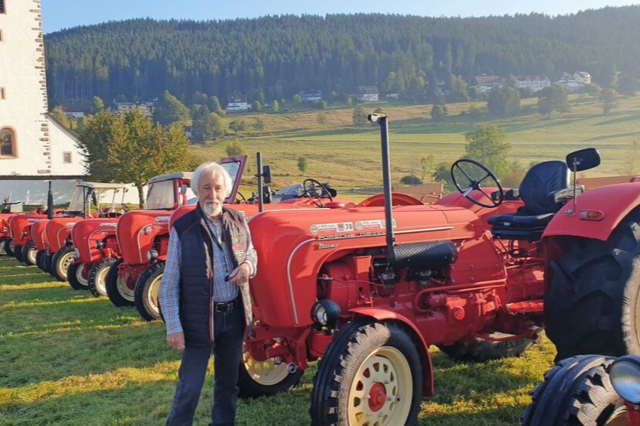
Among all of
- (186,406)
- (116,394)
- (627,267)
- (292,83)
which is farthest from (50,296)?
(292,83)

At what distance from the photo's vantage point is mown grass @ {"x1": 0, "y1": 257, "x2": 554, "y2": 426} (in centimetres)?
370

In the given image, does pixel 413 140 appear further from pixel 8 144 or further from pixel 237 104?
pixel 237 104

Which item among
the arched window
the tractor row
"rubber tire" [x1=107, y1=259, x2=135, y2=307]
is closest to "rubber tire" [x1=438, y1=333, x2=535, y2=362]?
the tractor row

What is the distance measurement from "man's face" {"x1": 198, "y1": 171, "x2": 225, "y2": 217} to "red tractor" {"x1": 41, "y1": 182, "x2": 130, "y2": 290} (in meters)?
7.26

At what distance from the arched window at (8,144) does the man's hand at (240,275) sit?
1317 inches

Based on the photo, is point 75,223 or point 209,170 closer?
point 209,170

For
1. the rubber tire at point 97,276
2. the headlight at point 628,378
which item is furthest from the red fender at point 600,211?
the rubber tire at point 97,276

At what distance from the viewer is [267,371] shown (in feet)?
13.0

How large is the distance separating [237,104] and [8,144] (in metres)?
83.3

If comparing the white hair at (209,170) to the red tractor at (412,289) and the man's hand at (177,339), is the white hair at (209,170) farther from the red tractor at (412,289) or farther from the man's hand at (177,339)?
the man's hand at (177,339)

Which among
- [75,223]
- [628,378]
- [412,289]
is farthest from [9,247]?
[628,378]

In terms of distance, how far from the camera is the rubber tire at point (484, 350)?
4.54 metres

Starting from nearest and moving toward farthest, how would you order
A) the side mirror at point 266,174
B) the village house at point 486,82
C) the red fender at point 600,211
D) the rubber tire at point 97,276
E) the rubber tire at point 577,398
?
the rubber tire at point 577,398 → the red fender at point 600,211 → the side mirror at point 266,174 → the rubber tire at point 97,276 → the village house at point 486,82

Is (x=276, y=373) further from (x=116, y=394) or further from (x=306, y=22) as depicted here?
(x=306, y=22)
